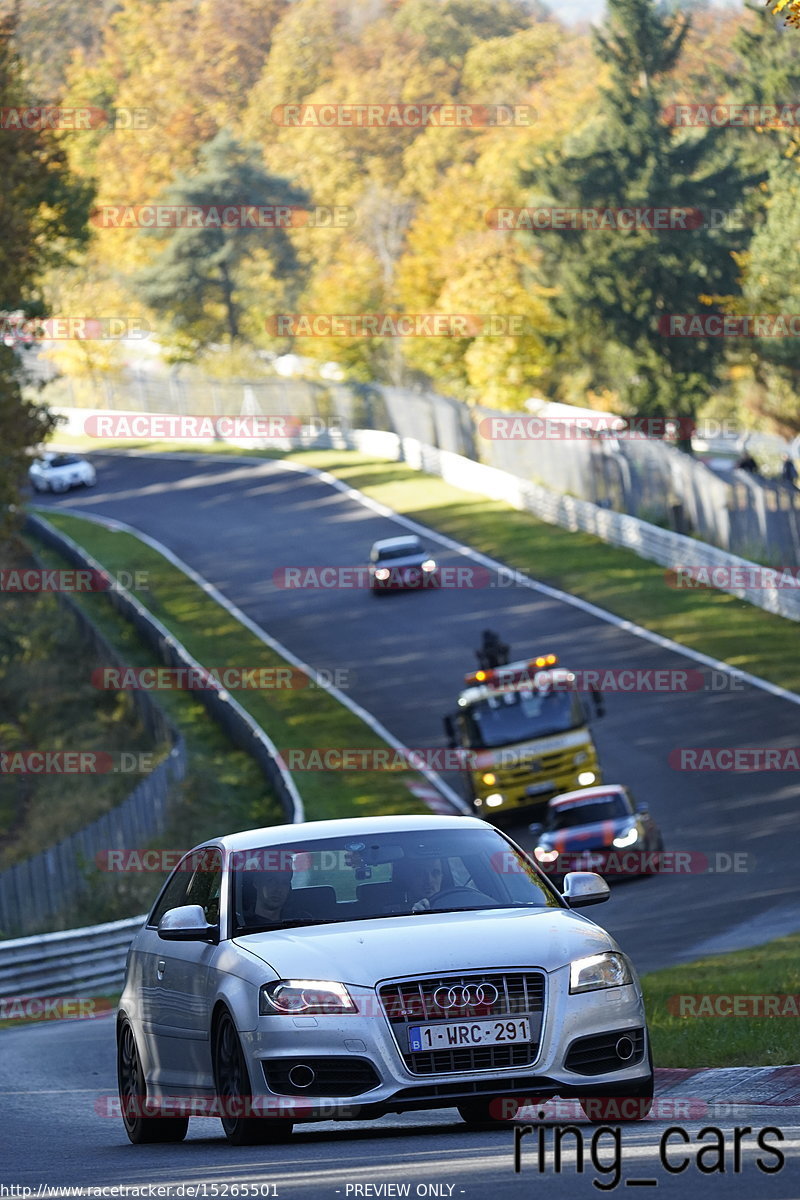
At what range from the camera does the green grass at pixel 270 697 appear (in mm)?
33219

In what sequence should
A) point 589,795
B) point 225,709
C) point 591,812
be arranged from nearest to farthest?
1. point 591,812
2. point 589,795
3. point 225,709

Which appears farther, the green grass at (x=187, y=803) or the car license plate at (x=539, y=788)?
the car license plate at (x=539, y=788)

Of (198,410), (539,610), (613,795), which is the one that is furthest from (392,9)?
(613,795)

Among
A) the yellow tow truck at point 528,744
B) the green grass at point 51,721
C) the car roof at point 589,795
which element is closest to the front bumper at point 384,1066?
the car roof at point 589,795

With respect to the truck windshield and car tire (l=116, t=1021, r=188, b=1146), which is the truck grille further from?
car tire (l=116, t=1021, r=188, b=1146)

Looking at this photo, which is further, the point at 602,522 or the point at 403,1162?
the point at 602,522

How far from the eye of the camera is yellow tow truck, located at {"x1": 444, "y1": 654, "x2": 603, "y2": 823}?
29297 millimetres

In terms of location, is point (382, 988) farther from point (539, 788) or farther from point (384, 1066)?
point (539, 788)

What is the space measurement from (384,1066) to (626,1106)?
51.5 inches

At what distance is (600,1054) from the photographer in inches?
330

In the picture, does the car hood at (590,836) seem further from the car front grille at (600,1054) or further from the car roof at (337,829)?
the car front grille at (600,1054)

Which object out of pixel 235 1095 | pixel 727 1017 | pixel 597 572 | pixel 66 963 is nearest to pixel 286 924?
pixel 235 1095

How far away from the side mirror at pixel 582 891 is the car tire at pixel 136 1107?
87.5 inches

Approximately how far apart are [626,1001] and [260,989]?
5.26 ft
